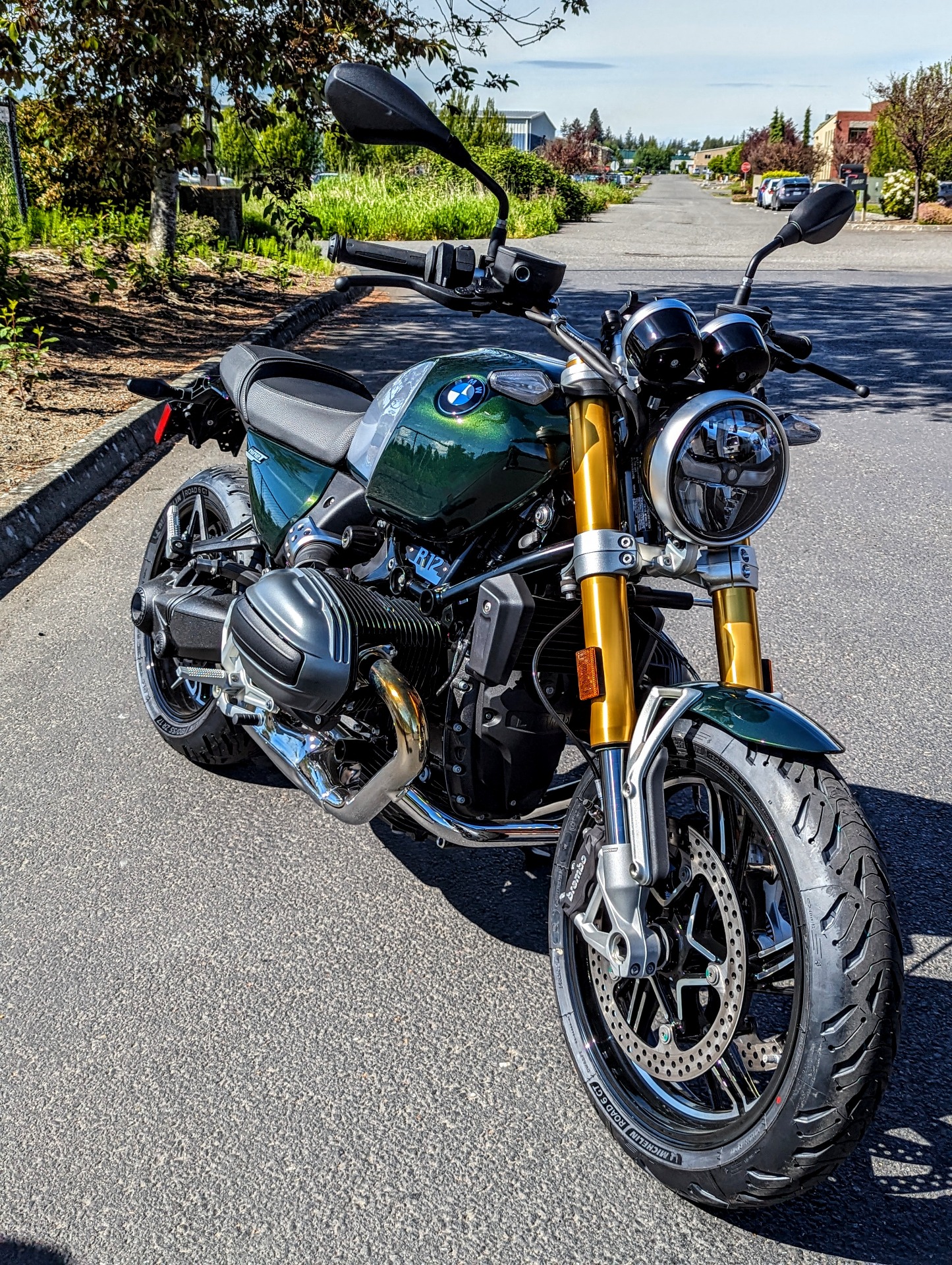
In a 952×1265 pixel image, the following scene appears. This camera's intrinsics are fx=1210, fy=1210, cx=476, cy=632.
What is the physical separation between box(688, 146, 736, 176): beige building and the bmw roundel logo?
151m

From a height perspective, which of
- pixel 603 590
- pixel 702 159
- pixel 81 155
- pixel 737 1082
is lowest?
pixel 737 1082

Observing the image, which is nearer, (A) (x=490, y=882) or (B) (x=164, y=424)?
(A) (x=490, y=882)

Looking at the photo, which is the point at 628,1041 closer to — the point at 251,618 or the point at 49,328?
the point at 251,618

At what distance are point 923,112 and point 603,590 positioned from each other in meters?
37.1

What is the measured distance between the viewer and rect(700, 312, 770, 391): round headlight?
7.20 feet

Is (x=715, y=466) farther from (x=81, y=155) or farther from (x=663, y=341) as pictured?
(x=81, y=155)

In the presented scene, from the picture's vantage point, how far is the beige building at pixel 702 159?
6027 inches

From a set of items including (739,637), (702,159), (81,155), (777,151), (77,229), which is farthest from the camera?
(702,159)

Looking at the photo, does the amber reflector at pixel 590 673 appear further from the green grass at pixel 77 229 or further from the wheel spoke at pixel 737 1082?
the green grass at pixel 77 229

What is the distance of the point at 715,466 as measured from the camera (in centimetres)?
213

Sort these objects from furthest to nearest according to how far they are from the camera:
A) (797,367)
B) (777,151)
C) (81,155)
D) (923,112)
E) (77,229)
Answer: (777,151)
(923,112)
(81,155)
(77,229)
(797,367)

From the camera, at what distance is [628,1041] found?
7.69 ft

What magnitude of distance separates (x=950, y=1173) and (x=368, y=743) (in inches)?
59.5

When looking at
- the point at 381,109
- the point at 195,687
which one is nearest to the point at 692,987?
the point at 381,109
